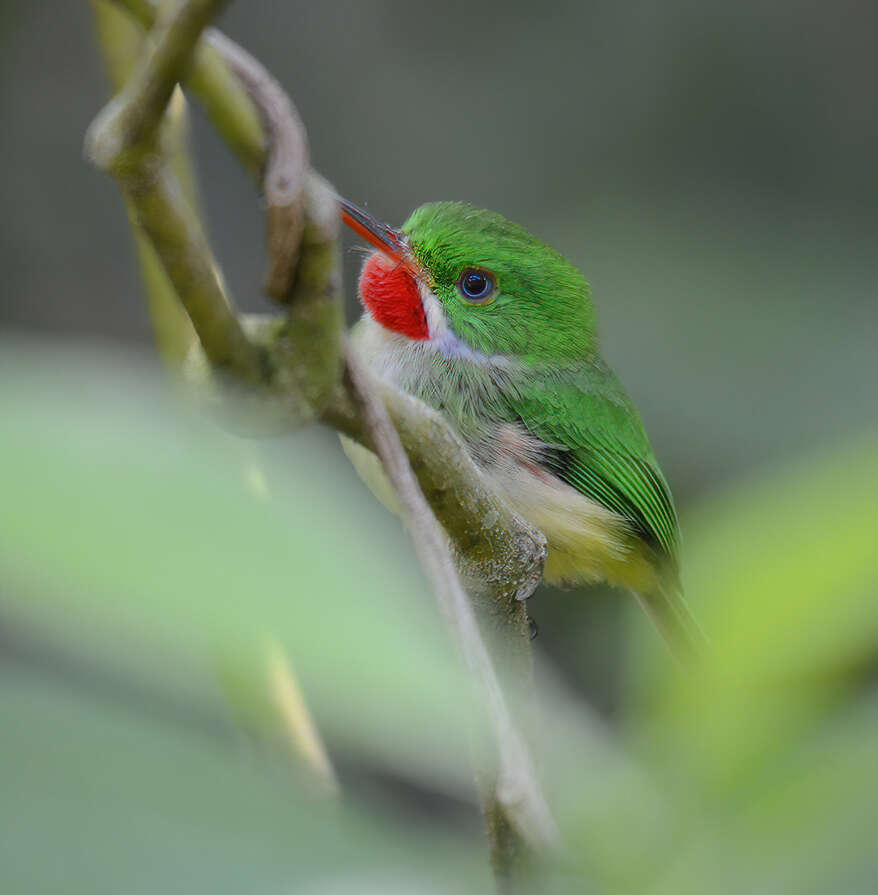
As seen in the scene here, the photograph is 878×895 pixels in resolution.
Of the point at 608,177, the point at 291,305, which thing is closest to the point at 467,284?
the point at 291,305

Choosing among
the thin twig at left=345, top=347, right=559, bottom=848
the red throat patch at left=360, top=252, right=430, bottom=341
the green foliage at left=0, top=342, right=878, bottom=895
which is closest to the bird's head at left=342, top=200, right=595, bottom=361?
the red throat patch at left=360, top=252, right=430, bottom=341

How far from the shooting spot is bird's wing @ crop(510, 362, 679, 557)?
2156 mm

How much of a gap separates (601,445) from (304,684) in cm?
189

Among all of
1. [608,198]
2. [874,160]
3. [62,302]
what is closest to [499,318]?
[608,198]

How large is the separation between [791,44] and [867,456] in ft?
14.2

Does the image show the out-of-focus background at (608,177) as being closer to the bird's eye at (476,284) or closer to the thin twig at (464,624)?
the bird's eye at (476,284)

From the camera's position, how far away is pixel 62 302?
3.65 m

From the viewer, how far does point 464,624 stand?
1.53 ft

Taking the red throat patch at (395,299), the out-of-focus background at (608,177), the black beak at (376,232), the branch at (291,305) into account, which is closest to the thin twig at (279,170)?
the branch at (291,305)

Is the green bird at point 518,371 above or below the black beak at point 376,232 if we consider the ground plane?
below

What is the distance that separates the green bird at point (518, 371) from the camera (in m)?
2.06

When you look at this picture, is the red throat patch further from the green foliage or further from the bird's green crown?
the green foliage

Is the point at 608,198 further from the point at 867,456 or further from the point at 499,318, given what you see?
the point at 867,456

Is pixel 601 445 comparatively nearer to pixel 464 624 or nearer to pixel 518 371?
pixel 518 371
